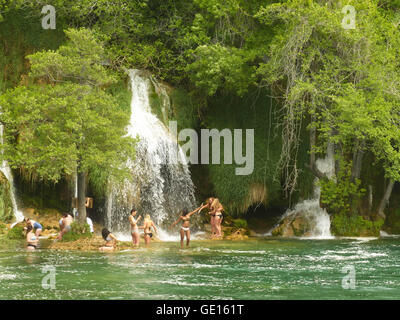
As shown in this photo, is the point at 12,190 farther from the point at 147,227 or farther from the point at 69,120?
the point at 147,227

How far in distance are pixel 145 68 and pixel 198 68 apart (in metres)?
3.08

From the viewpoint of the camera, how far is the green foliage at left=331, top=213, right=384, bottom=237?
88.0 feet

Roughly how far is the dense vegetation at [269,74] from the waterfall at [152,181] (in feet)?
4.15

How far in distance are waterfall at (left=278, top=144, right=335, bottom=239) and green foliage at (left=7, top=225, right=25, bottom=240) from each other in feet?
33.6

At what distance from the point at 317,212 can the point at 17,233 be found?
11469 mm

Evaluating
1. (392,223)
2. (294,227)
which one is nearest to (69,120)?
(294,227)

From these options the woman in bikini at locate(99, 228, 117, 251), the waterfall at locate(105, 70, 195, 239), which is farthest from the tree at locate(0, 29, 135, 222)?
the waterfall at locate(105, 70, 195, 239)

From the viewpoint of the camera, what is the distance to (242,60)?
27.3 meters

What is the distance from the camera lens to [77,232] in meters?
22.3

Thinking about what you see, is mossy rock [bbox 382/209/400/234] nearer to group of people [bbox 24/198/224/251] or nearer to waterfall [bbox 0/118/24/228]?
group of people [bbox 24/198/224/251]

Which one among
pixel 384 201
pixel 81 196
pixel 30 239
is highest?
pixel 81 196
